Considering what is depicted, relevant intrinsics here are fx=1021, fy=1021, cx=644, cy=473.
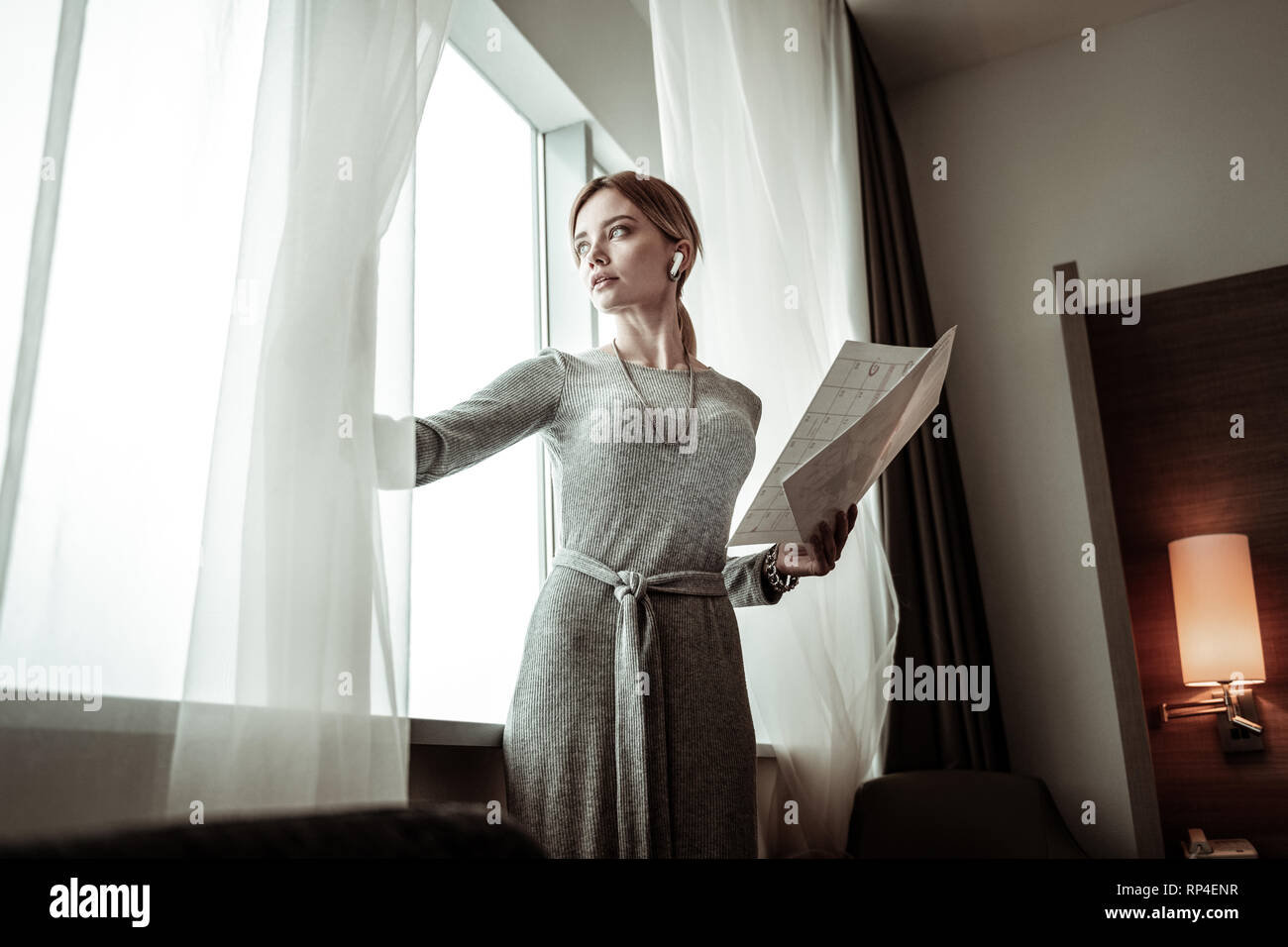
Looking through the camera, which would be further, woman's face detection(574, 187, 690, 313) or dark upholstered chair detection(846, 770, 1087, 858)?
dark upholstered chair detection(846, 770, 1087, 858)

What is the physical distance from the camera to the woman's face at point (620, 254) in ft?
4.68

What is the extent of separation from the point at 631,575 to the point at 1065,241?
8.02 feet

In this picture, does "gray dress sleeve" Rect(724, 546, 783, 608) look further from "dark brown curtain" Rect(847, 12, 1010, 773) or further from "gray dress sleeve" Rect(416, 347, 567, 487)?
"dark brown curtain" Rect(847, 12, 1010, 773)

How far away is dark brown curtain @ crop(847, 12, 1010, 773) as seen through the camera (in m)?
2.57

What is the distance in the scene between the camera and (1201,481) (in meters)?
2.74

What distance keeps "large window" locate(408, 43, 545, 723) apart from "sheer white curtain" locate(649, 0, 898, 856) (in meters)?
0.39

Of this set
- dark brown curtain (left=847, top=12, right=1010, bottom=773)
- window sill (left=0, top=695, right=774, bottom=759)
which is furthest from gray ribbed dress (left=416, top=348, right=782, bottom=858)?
dark brown curtain (left=847, top=12, right=1010, bottom=773)

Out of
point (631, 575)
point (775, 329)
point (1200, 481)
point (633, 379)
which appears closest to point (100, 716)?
point (631, 575)

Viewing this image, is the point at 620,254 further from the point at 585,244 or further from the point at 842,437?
the point at 842,437

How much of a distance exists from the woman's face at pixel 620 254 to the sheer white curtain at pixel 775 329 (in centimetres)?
55

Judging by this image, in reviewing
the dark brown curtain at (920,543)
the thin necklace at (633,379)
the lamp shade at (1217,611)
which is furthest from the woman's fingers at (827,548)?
the lamp shade at (1217,611)

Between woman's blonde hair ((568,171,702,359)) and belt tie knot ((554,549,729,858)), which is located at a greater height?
woman's blonde hair ((568,171,702,359))
